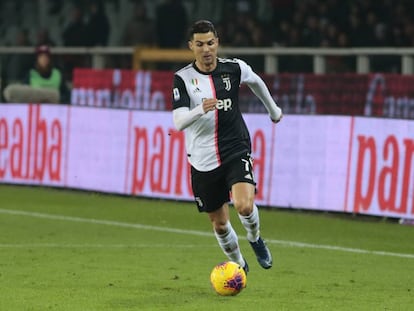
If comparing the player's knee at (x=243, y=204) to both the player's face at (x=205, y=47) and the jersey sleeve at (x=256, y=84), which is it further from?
the player's face at (x=205, y=47)

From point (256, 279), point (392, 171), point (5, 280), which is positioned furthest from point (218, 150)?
point (392, 171)

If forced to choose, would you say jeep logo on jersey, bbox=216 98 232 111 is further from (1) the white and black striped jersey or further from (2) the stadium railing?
(2) the stadium railing

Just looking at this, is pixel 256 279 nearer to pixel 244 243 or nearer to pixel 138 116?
pixel 244 243

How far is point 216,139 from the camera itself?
11.4 m

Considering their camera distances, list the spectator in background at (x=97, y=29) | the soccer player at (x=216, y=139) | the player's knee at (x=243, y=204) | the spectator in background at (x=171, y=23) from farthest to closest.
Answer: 1. the spectator in background at (x=97, y=29)
2. the spectator in background at (x=171, y=23)
3. the soccer player at (x=216, y=139)
4. the player's knee at (x=243, y=204)

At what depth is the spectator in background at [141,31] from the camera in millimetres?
26578

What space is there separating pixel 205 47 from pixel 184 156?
757 cm

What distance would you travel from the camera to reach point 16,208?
1867 cm

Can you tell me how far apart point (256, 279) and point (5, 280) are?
2.16 m

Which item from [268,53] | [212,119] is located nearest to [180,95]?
[212,119]

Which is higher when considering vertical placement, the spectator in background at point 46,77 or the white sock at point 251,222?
the spectator in background at point 46,77

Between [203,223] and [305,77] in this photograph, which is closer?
[203,223]

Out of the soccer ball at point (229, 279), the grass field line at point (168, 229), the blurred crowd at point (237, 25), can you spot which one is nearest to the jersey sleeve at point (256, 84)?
the soccer ball at point (229, 279)

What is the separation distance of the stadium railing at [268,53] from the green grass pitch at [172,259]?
3447mm
